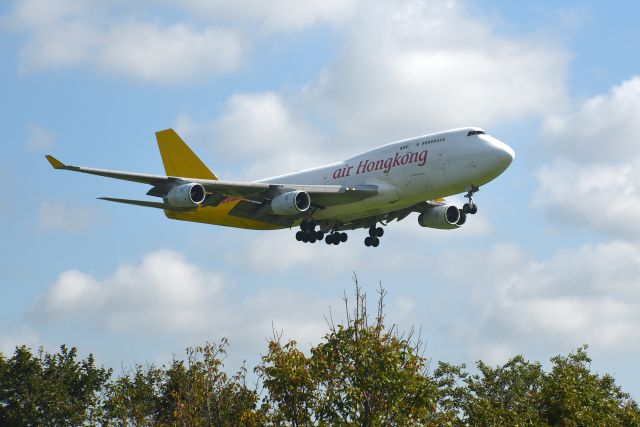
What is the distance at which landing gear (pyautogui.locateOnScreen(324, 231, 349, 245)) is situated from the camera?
62531mm

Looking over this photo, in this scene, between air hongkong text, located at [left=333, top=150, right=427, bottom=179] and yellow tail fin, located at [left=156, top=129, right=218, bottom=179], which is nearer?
air hongkong text, located at [left=333, top=150, right=427, bottom=179]

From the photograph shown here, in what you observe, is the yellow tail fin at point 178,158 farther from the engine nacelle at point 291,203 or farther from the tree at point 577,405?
the tree at point 577,405

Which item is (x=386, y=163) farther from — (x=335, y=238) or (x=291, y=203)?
(x=335, y=238)

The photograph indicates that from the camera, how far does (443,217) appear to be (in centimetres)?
6122

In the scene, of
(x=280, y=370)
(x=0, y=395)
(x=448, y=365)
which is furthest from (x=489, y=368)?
(x=280, y=370)

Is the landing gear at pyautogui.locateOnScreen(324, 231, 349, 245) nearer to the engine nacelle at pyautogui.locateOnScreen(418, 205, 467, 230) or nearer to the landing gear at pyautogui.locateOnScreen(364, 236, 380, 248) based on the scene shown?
the landing gear at pyautogui.locateOnScreen(364, 236, 380, 248)

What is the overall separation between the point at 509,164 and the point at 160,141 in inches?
1012

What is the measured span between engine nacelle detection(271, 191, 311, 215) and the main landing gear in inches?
297

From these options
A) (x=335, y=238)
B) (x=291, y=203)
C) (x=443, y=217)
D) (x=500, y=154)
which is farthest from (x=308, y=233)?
(x=500, y=154)

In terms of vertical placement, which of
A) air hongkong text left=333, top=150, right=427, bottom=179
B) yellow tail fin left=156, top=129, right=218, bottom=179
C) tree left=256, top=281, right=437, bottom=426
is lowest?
tree left=256, top=281, right=437, bottom=426

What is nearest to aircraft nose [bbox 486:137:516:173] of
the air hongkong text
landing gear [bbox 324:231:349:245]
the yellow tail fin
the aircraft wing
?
the air hongkong text

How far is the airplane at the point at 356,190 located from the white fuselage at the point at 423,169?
0.05 meters

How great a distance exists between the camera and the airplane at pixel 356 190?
54.3 metres

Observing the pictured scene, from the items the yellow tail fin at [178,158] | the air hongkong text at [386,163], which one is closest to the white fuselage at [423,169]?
the air hongkong text at [386,163]
